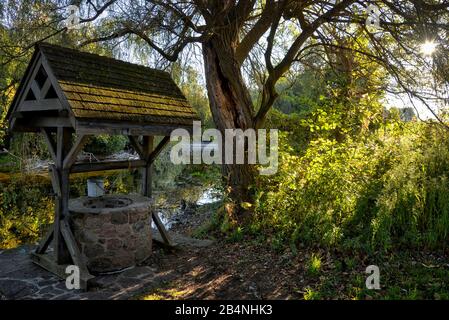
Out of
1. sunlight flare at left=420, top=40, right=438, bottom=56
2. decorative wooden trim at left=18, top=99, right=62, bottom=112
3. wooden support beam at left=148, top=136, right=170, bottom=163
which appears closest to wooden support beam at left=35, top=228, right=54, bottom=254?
decorative wooden trim at left=18, top=99, right=62, bottom=112

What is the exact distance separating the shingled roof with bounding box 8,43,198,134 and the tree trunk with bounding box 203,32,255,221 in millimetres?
762

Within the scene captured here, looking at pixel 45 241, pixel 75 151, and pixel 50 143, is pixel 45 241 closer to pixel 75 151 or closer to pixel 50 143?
pixel 50 143

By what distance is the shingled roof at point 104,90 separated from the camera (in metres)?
4.18

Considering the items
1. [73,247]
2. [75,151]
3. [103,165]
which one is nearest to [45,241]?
[73,247]

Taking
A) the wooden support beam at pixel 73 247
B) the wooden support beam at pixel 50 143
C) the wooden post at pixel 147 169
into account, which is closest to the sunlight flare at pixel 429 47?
the wooden post at pixel 147 169

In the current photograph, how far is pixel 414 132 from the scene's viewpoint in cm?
675

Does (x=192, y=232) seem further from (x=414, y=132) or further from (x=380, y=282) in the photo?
(x=414, y=132)

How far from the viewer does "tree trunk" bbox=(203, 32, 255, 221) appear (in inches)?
249

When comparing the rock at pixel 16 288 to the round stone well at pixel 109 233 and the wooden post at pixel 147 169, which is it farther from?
the wooden post at pixel 147 169

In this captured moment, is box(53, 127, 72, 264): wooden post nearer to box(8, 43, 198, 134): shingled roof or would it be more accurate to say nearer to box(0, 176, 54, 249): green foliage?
box(8, 43, 198, 134): shingled roof

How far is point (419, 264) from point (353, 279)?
0.92 metres

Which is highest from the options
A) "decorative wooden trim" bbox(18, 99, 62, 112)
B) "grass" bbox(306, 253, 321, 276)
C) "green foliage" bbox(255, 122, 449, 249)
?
"decorative wooden trim" bbox(18, 99, 62, 112)

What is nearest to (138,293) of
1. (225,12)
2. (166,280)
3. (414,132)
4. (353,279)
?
(166,280)

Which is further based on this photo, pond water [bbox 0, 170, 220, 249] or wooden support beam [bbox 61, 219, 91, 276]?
pond water [bbox 0, 170, 220, 249]
